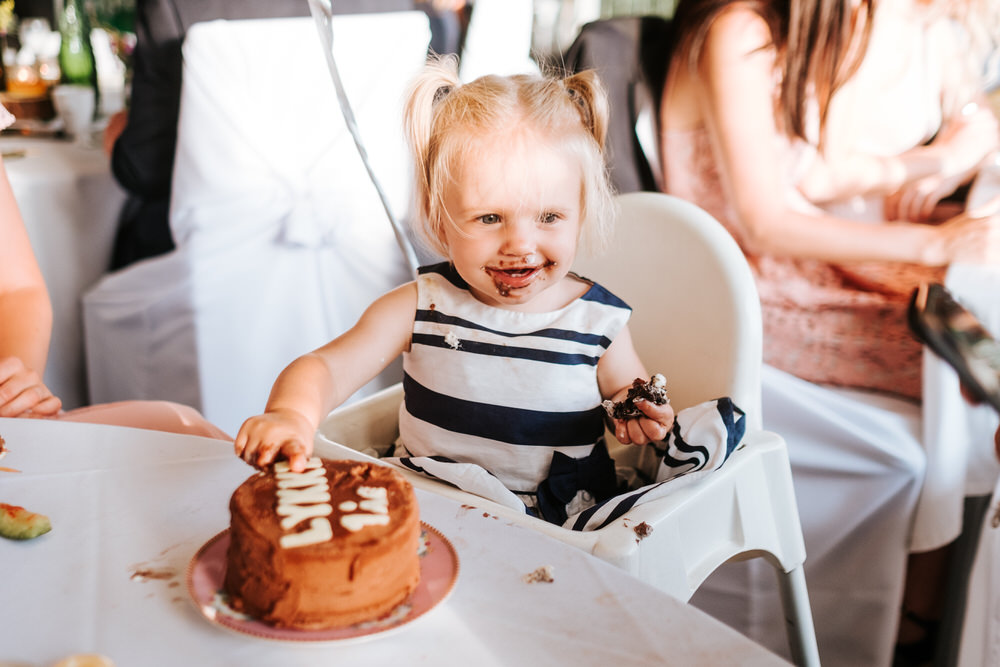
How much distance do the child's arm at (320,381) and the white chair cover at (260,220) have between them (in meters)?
0.99

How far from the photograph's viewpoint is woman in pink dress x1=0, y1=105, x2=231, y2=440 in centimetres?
85

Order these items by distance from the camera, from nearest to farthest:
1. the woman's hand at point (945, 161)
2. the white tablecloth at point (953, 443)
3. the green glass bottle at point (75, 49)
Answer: the white tablecloth at point (953, 443), the woman's hand at point (945, 161), the green glass bottle at point (75, 49)

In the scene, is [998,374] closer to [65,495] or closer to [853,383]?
[853,383]

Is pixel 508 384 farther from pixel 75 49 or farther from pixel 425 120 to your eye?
pixel 75 49

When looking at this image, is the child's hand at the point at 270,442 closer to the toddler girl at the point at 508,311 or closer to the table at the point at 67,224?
the toddler girl at the point at 508,311

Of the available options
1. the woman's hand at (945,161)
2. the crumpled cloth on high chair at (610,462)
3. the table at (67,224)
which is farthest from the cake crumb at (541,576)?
the table at (67,224)

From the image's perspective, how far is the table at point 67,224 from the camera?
1.89 metres

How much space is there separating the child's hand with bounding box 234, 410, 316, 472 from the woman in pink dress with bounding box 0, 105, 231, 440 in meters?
0.29

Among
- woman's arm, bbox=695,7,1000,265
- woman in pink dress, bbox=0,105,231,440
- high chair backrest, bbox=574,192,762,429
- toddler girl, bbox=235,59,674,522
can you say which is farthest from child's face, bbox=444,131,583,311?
woman's arm, bbox=695,7,1000,265

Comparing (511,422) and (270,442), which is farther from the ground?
(270,442)

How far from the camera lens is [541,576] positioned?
54 centimetres

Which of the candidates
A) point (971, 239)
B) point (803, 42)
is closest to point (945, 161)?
point (971, 239)

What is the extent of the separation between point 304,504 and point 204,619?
0.08m

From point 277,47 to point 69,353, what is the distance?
94 cm
